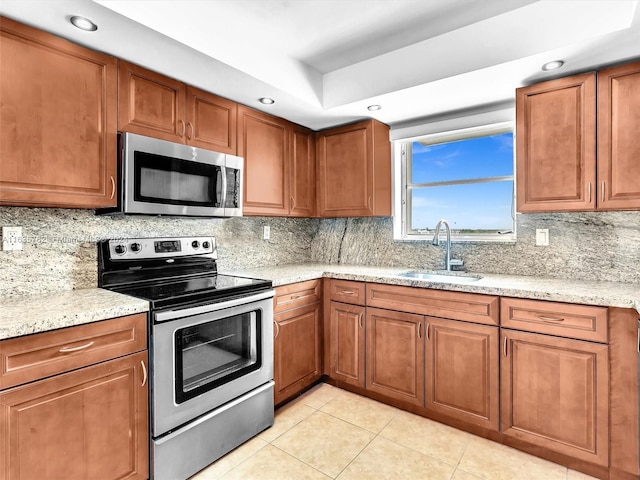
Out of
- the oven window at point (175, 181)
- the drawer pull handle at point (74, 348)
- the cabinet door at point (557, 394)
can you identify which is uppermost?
the oven window at point (175, 181)

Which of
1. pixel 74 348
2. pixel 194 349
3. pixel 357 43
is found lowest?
pixel 194 349

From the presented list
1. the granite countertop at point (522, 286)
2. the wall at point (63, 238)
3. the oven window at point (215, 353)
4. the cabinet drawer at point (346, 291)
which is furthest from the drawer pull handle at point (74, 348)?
the cabinet drawer at point (346, 291)

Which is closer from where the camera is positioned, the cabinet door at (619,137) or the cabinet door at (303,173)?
the cabinet door at (619,137)

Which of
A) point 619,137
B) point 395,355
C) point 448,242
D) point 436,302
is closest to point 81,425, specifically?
point 395,355

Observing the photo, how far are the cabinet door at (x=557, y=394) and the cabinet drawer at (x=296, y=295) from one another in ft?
4.14

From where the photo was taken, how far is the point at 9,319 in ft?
4.25

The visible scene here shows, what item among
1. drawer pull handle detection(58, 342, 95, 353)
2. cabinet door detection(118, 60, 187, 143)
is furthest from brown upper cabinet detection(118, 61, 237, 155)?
drawer pull handle detection(58, 342, 95, 353)

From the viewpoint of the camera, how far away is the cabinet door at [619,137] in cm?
182

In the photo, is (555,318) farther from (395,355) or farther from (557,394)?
(395,355)

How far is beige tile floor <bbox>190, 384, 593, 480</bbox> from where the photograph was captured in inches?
69.7

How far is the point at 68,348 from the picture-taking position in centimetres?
135

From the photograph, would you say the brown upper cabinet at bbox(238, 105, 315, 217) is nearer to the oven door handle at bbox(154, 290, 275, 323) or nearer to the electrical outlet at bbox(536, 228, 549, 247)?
the oven door handle at bbox(154, 290, 275, 323)

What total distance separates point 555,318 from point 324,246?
2.04 m

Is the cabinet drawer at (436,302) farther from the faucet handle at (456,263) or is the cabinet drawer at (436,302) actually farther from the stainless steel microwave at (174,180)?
the stainless steel microwave at (174,180)
